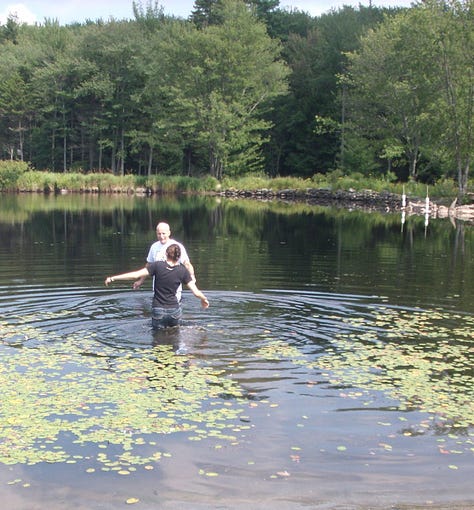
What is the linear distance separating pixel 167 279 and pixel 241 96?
63.7m

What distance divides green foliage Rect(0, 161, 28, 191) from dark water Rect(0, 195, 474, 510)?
2129 inches

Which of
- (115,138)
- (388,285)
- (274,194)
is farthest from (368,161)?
(388,285)

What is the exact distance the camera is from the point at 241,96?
74000mm

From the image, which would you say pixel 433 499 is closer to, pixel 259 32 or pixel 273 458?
pixel 273 458

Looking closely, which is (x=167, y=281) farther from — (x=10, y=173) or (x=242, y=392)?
(x=10, y=173)

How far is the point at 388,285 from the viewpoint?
61.0 feet

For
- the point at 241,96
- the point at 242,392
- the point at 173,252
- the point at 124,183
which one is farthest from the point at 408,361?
the point at 241,96

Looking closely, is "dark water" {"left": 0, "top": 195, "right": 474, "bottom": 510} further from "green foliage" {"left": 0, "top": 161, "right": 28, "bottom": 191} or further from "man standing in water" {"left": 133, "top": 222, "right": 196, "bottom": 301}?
"green foliage" {"left": 0, "top": 161, "right": 28, "bottom": 191}

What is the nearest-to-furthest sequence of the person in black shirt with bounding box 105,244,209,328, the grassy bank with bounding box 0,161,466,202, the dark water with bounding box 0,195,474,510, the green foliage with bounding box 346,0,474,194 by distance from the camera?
the dark water with bounding box 0,195,474,510, the person in black shirt with bounding box 105,244,209,328, the green foliage with bounding box 346,0,474,194, the grassy bank with bounding box 0,161,466,202

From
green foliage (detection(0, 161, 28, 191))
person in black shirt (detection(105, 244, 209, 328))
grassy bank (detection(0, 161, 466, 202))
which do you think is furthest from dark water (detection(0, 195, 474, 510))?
green foliage (detection(0, 161, 28, 191))

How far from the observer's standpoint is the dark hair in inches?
488

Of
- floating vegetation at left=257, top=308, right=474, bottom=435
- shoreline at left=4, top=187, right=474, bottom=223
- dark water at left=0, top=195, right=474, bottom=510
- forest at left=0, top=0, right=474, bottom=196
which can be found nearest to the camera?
dark water at left=0, top=195, right=474, bottom=510

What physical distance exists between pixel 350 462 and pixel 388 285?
455 inches

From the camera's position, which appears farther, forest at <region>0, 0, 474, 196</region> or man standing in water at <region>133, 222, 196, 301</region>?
forest at <region>0, 0, 474, 196</region>
